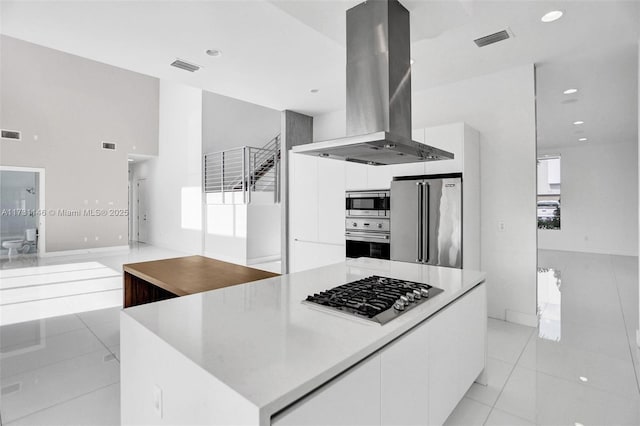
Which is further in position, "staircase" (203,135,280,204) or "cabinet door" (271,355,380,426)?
"staircase" (203,135,280,204)

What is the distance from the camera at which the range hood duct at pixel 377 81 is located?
6.61ft

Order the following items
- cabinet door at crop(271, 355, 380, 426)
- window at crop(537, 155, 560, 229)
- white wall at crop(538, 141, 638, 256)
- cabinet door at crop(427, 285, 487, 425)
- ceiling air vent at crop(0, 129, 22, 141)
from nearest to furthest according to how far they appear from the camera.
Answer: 1. cabinet door at crop(271, 355, 380, 426)
2. cabinet door at crop(427, 285, 487, 425)
3. ceiling air vent at crop(0, 129, 22, 141)
4. white wall at crop(538, 141, 638, 256)
5. window at crop(537, 155, 560, 229)

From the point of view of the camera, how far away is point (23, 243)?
8.68 meters

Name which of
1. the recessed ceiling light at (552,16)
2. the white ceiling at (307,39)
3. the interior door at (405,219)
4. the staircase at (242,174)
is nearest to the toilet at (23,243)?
the staircase at (242,174)

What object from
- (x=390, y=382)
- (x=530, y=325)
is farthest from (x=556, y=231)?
(x=390, y=382)

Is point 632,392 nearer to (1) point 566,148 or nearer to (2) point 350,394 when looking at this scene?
→ (2) point 350,394

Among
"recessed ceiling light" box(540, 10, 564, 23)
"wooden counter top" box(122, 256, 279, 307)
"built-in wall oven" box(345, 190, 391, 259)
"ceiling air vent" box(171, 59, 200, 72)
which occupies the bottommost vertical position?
"wooden counter top" box(122, 256, 279, 307)

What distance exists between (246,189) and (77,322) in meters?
4.24

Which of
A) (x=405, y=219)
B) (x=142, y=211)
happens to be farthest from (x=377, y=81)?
(x=142, y=211)

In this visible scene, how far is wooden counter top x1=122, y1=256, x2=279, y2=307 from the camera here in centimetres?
235

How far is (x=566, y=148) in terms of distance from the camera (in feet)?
29.9

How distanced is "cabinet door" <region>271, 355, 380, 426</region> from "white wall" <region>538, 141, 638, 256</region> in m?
10.1

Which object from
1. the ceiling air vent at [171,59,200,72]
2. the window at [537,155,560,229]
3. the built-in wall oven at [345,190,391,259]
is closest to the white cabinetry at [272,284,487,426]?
the built-in wall oven at [345,190,391,259]

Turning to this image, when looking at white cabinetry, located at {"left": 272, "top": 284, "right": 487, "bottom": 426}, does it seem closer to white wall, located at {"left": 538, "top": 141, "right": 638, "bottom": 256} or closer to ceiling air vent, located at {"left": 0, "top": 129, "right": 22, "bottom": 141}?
white wall, located at {"left": 538, "top": 141, "right": 638, "bottom": 256}
